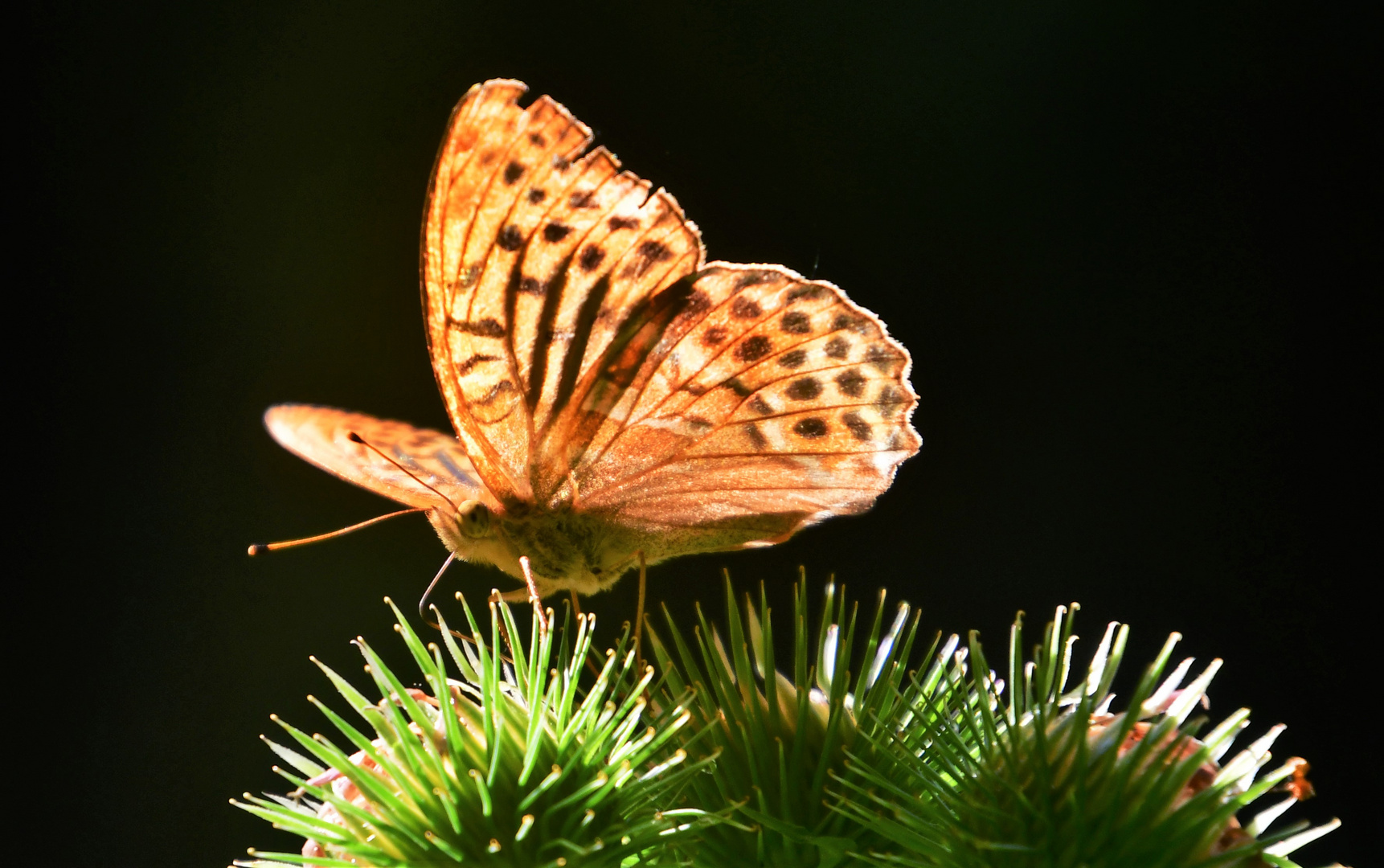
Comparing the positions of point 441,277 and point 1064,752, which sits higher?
point 441,277

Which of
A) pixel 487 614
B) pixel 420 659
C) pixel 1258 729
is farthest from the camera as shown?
pixel 487 614

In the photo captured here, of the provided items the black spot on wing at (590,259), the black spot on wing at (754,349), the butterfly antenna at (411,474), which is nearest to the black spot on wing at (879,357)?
the black spot on wing at (754,349)

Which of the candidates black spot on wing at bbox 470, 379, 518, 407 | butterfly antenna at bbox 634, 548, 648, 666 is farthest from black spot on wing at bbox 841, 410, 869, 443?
black spot on wing at bbox 470, 379, 518, 407

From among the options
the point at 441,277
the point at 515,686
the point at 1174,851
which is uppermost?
the point at 441,277

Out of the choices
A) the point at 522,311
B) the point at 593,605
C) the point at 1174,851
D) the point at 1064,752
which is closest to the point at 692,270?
the point at 522,311

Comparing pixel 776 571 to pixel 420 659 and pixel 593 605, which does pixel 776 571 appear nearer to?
pixel 593 605

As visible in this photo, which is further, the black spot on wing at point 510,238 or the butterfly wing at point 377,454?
the butterfly wing at point 377,454

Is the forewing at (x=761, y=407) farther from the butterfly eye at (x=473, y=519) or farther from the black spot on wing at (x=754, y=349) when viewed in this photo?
the butterfly eye at (x=473, y=519)

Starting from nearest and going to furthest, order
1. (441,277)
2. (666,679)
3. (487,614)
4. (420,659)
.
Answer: (420,659)
(666,679)
(441,277)
(487,614)

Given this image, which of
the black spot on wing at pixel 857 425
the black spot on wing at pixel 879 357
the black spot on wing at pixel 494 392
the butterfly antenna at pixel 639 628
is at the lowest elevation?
the butterfly antenna at pixel 639 628
